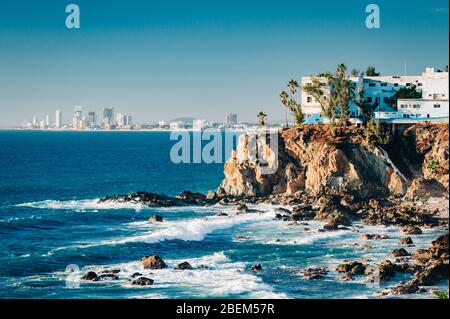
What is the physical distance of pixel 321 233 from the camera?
55.5 m

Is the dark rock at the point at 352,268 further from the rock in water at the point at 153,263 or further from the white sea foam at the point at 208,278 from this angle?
the rock in water at the point at 153,263

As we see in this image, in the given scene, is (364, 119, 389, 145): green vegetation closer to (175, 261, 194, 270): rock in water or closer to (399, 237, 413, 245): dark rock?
(399, 237, 413, 245): dark rock

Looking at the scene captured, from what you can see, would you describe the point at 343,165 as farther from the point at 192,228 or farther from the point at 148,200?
the point at 148,200

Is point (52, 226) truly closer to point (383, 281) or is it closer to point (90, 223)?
point (90, 223)

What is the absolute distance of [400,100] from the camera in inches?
3408

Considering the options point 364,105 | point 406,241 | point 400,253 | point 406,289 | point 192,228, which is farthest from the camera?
point 364,105

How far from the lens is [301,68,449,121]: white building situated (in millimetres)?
83438

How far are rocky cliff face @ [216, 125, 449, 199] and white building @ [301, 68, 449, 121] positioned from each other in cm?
→ 796

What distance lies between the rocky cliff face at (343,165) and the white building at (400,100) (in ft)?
26.1

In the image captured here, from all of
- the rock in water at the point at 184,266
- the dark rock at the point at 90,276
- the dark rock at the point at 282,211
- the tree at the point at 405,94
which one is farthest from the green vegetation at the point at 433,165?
the dark rock at the point at 90,276

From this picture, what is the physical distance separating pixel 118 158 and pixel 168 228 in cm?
10943

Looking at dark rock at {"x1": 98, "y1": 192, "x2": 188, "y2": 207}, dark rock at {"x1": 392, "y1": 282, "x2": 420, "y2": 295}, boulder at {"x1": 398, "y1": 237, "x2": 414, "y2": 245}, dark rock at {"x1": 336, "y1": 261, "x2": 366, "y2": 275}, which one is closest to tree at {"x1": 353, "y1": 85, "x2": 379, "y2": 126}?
dark rock at {"x1": 98, "y1": 192, "x2": 188, "y2": 207}

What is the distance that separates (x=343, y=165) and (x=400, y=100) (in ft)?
67.6

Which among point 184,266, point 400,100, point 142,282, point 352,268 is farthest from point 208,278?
point 400,100
